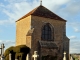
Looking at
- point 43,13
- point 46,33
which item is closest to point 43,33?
point 46,33

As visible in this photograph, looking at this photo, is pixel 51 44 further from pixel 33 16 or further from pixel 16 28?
pixel 16 28

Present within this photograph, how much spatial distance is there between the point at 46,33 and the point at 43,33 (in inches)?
19.9

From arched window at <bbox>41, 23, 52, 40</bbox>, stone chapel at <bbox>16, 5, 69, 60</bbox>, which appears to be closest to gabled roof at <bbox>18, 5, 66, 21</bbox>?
stone chapel at <bbox>16, 5, 69, 60</bbox>

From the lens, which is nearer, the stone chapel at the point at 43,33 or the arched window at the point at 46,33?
the stone chapel at the point at 43,33

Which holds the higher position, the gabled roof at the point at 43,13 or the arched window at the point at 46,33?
the gabled roof at the point at 43,13

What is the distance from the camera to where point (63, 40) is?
29172 millimetres

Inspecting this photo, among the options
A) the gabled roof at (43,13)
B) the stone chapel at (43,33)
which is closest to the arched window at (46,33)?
the stone chapel at (43,33)

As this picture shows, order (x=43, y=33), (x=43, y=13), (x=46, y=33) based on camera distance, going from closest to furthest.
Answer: (x=43, y=33)
(x=46, y=33)
(x=43, y=13)

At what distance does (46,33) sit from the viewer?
27.7 meters

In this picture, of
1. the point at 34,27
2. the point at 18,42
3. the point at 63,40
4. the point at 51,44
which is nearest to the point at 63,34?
the point at 63,40

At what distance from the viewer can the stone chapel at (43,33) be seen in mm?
26094

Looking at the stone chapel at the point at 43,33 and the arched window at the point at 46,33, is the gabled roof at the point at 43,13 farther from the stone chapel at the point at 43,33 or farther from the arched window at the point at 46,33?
the arched window at the point at 46,33

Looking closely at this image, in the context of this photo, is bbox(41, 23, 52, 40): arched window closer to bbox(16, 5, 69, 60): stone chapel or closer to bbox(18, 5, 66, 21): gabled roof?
bbox(16, 5, 69, 60): stone chapel

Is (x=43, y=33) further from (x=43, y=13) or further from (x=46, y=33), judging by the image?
(x=43, y=13)
